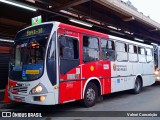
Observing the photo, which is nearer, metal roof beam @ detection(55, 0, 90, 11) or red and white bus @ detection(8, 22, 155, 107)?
red and white bus @ detection(8, 22, 155, 107)

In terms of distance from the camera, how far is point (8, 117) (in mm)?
7340

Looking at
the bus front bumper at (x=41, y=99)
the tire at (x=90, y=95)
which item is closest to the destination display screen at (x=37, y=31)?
the bus front bumper at (x=41, y=99)

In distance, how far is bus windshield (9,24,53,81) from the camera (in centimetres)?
696

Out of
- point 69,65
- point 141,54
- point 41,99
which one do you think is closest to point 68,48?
point 69,65

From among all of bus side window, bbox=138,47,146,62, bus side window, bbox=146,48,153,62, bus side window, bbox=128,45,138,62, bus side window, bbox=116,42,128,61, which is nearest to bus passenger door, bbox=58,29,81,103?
bus side window, bbox=116,42,128,61

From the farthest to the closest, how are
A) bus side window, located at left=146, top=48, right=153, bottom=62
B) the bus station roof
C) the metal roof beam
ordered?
bus side window, located at left=146, top=48, right=153, bottom=62
the bus station roof
the metal roof beam

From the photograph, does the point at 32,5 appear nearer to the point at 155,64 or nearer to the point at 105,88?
the point at 105,88

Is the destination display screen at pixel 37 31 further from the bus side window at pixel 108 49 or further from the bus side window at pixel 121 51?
the bus side window at pixel 121 51

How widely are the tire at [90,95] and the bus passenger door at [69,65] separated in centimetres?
59

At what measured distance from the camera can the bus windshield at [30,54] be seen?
696 centimetres

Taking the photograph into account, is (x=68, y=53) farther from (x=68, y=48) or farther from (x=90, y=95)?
(x=90, y=95)

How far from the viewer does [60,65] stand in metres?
7.13

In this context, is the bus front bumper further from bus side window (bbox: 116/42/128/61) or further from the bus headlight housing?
bus side window (bbox: 116/42/128/61)

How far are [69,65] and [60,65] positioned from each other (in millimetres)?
486
